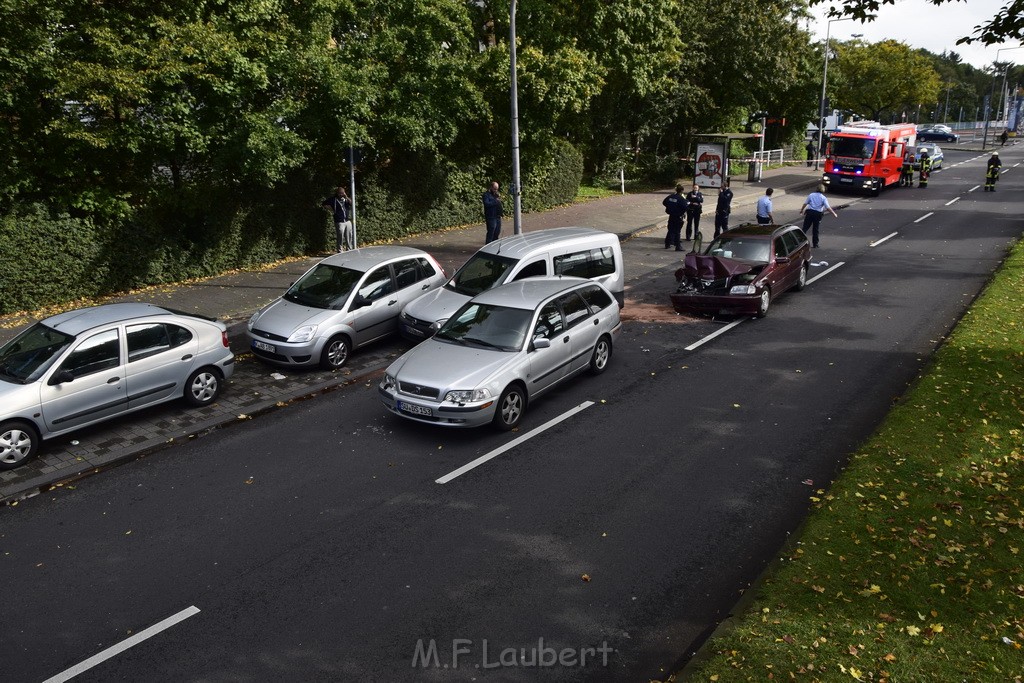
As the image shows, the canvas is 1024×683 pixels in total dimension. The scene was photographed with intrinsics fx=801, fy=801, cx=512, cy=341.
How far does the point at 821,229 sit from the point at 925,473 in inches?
750

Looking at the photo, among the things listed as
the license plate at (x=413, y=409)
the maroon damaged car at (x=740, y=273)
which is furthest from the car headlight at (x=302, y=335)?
the maroon damaged car at (x=740, y=273)

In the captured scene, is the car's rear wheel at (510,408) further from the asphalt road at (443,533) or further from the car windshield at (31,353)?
the car windshield at (31,353)

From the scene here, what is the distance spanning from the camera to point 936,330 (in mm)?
14352

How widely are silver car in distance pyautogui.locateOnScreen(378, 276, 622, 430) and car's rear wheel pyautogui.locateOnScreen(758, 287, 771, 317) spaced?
13.5 ft

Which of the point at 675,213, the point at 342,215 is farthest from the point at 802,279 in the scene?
the point at 342,215

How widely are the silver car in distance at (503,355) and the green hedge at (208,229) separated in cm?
892

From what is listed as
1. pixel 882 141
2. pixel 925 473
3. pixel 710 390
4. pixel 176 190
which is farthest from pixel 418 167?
pixel 882 141

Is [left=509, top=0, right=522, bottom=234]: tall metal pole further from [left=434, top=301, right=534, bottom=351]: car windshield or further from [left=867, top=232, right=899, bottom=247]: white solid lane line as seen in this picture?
[left=867, top=232, right=899, bottom=247]: white solid lane line

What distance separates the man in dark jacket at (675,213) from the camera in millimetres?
21781

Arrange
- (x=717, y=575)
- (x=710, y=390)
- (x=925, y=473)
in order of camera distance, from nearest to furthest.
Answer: (x=717, y=575) → (x=925, y=473) → (x=710, y=390)

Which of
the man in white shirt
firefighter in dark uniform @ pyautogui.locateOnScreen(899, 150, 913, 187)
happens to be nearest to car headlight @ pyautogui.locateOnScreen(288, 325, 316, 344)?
the man in white shirt

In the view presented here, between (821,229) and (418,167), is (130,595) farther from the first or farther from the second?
(821,229)

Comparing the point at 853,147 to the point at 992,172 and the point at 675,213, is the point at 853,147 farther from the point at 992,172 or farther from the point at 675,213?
the point at 675,213

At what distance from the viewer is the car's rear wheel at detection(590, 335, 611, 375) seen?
39.8 ft
